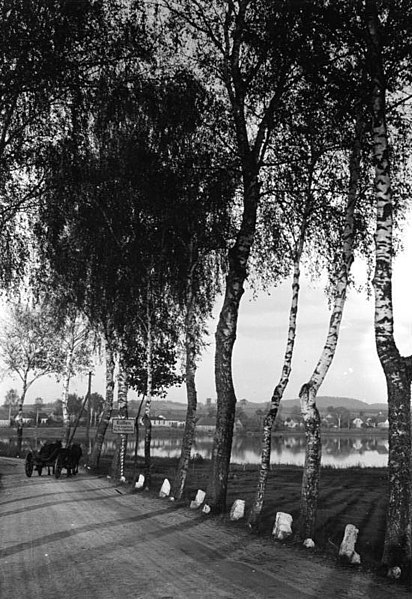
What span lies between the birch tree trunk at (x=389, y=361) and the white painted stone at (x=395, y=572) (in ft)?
0.06

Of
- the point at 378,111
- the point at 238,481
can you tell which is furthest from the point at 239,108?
the point at 238,481

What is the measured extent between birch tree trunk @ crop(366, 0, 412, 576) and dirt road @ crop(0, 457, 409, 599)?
865 millimetres

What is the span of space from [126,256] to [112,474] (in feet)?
30.9

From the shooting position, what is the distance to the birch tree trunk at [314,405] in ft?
38.9

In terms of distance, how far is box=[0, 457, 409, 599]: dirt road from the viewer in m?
7.53

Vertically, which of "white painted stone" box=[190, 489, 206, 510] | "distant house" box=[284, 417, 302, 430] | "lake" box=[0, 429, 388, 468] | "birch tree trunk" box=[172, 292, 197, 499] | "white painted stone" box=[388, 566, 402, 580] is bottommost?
"lake" box=[0, 429, 388, 468]

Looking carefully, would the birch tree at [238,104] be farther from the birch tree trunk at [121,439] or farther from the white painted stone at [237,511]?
the birch tree trunk at [121,439]

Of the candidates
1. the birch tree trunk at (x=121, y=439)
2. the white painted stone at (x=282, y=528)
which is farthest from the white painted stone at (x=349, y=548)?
the birch tree trunk at (x=121, y=439)

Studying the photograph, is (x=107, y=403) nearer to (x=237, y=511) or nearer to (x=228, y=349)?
(x=228, y=349)

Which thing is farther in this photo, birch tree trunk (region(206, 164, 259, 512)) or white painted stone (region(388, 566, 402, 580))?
birch tree trunk (region(206, 164, 259, 512))

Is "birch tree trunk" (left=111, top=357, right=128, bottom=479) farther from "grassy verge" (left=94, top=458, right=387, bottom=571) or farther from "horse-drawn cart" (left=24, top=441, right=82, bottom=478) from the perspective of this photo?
"horse-drawn cart" (left=24, top=441, right=82, bottom=478)

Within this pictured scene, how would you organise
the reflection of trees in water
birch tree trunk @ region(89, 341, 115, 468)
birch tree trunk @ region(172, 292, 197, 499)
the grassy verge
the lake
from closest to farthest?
1. the grassy verge
2. birch tree trunk @ region(172, 292, 197, 499)
3. birch tree trunk @ region(89, 341, 115, 468)
4. the lake
5. the reflection of trees in water

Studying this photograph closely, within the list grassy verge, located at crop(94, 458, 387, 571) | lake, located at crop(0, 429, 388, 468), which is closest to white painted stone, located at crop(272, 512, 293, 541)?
grassy verge, located at crop(94, 458, 387, 571)

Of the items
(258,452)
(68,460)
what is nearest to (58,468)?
(68,460)
